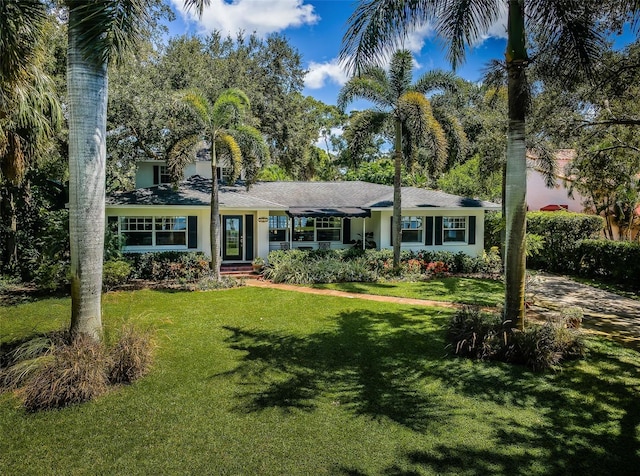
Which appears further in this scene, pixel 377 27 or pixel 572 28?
pixel 377 27

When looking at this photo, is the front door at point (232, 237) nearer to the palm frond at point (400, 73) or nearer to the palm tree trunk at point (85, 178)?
the palm frond at point (400, 73)

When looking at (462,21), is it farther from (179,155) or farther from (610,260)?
(610,260)

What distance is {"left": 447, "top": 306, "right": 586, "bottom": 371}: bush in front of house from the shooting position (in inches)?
294

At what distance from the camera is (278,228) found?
2033 centimetres

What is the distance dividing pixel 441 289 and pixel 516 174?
25.5ft

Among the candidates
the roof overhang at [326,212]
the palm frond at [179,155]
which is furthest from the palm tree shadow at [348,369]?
the roof overhang at [326,212]

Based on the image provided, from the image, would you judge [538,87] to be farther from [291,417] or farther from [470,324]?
[291,417]

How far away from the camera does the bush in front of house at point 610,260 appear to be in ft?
48.7

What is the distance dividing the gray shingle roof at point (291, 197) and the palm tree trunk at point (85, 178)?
33.4 feet

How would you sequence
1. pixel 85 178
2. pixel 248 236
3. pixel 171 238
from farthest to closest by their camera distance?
pixel 248 236 < pixel 171 238 < pixel 85 178

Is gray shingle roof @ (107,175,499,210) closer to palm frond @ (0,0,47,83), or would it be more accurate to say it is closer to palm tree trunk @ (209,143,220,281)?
palm tree trunk @ (209,143,220,281)

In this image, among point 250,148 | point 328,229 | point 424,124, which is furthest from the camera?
point 328,229

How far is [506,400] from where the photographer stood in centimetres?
615

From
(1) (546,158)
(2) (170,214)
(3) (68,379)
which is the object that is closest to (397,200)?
(1) (546,158)
